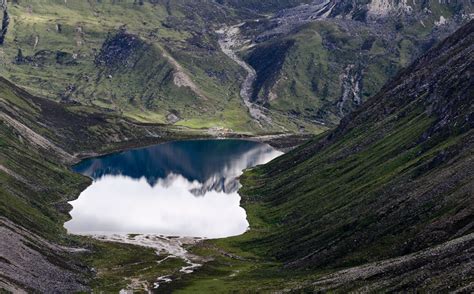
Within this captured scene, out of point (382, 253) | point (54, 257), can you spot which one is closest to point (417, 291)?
point (382, 253)

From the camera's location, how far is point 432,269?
86.8 metres

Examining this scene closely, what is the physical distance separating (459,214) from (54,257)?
98850mm

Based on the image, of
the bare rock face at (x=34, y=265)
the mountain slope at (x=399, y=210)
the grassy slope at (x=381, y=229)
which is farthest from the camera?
the bare rock face at (x=34, y=265)

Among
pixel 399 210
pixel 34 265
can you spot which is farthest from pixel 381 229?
pixel 34 265

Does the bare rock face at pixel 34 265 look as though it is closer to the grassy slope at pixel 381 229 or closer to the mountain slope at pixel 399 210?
the grassy slope at pixel 381 229

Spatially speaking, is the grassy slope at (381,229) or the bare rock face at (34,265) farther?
the bare rock face at (34,265)

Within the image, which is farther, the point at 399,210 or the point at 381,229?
the point at 399,210

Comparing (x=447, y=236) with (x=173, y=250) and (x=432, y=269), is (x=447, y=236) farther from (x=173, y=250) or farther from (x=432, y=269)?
(x=173, y=250)

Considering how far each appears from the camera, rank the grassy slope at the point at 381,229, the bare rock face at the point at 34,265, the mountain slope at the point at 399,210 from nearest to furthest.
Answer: the grassy slope at the point at 381,229, the mountain slope at the point at 399,210, the bare rock face at the point at 34,265

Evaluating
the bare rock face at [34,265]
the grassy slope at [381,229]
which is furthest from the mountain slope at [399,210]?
the bare rock face at [34,265]

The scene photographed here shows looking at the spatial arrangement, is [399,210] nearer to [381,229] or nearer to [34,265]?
[381,229]

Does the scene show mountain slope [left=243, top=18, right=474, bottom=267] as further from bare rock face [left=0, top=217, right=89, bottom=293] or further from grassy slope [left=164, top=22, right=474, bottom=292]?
bare rock face [left=0, top=217, right=89, bottom=293]

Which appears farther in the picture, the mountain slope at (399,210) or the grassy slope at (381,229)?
the mountain slope at (399,210)

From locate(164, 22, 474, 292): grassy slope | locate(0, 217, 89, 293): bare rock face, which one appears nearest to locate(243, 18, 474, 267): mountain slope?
locate(164, 22, 474, 292): grassy slope
